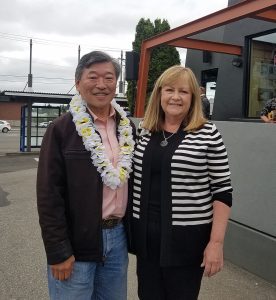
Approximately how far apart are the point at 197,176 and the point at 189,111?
0.37 m

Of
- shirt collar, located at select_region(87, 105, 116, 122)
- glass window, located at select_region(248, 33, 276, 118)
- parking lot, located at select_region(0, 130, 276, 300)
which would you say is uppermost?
glass window, located at select_region(248, 33, 276, 118)

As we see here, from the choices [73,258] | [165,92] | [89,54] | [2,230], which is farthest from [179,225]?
[2,230]

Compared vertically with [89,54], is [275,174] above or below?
below

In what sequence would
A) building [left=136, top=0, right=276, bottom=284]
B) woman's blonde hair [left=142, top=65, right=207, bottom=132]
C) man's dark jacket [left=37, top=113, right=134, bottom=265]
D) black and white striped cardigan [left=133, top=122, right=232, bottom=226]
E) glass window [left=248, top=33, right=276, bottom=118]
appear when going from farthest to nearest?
glass window [left=248, top=33, right=276, bottom=118], building [left=136, top=0, right=276, bottom=284], woman's blonde hair [left=142, top=65, right=207, bottom=132], black and white striped cardigan [left=133, top=122, right=232, bottom=226], man's dark jacket [left=37, top=113, right=134, bottom=265]

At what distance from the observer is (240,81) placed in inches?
339

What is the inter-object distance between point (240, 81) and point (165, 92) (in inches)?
266

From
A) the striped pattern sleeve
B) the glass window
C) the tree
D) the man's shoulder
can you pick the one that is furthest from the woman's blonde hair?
the tree

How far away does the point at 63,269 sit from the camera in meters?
2.01

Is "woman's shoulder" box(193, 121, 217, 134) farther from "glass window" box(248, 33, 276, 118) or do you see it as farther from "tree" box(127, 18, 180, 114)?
"tree" box(127, 18, 180, 114)

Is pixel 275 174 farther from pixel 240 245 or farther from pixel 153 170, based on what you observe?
pixel 153 170

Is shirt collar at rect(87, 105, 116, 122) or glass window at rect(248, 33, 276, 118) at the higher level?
glass window at rect(248, 33, 276, 118)

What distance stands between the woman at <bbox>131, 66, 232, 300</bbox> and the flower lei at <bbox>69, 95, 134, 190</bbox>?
78 mm

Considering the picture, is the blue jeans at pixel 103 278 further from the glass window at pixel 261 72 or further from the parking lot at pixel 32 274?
the glass window at pixel 261 72

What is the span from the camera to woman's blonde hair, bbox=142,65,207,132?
219 centimetres
